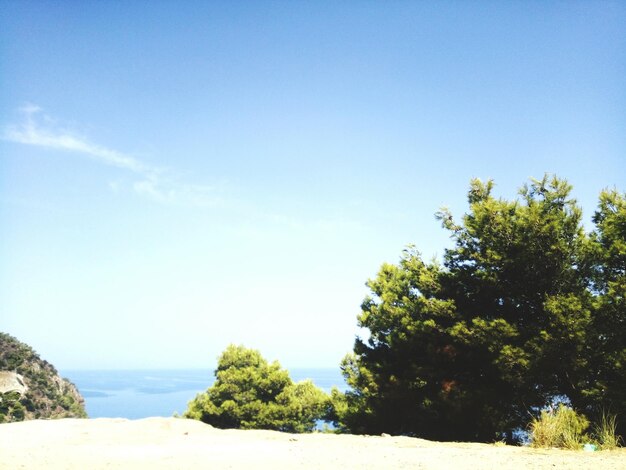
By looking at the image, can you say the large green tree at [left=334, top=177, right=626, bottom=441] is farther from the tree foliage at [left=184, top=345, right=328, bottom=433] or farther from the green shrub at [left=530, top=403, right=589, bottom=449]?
the tree foliage at [left=184, top=345, right=328, bottom=433]

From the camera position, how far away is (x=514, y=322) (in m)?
13.7

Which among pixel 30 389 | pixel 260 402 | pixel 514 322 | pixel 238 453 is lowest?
pixel 30 389

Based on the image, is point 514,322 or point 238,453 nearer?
point 238,453

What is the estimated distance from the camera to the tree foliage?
29.7 meters

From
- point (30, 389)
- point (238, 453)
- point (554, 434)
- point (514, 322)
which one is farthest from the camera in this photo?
point (30, 389)

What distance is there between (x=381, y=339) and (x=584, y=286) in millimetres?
10053

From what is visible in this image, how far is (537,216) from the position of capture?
1332cm

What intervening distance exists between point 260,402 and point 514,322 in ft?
73.2

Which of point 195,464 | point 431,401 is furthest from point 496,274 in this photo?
point 195,464

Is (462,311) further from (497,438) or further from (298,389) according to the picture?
(298,389)

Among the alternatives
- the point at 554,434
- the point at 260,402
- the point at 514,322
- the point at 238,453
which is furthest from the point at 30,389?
the point at 554,434

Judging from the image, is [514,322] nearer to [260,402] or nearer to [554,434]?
[554,434]

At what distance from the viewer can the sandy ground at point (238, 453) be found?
251 inches

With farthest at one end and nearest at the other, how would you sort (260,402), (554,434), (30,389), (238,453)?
(30,389) < (260,402) < (554,434) < (238,453)
